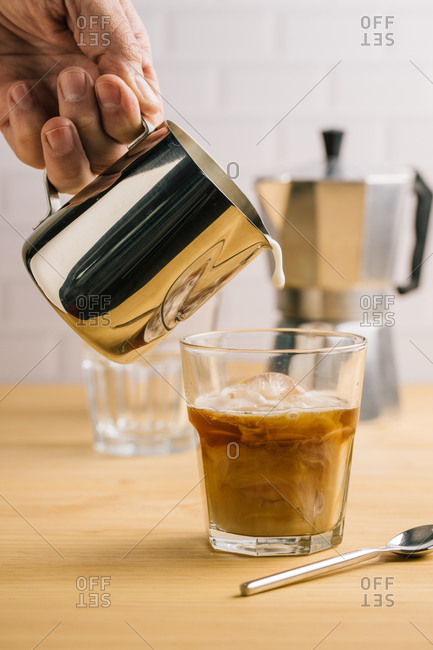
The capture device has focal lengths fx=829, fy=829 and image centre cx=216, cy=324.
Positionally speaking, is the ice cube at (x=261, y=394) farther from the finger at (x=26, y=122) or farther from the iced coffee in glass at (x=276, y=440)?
the finger at (x=26, y=122)

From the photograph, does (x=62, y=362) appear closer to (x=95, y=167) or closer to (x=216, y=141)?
(x=216, y=141)

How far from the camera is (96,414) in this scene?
913 millimetres

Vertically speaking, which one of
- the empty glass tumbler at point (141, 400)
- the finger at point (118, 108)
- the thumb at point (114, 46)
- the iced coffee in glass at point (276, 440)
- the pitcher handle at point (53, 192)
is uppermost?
the thumb at point (114, 46)

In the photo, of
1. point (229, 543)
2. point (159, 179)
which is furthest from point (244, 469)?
point (159, 179)

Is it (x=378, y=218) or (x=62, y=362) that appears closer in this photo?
(x=378, y=218)

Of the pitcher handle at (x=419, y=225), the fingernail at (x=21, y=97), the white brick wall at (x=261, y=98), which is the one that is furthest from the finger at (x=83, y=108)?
the white brick wall at (x=261, y=98)

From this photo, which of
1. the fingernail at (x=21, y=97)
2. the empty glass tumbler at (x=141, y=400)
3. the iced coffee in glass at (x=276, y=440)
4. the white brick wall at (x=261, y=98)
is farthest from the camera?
the white brick wall at (x=261, y=98)

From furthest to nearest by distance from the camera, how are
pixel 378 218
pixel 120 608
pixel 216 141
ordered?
1. pixel 216 141
2. pixel 378 218
3. pixel 120 608

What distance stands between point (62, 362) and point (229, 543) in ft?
3.02

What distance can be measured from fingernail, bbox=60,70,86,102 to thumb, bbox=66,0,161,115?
0.14 ft

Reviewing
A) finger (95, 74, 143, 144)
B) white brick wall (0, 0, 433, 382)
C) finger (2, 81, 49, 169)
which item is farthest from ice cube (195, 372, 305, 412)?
white brick wall (0, 0, 433, 382)

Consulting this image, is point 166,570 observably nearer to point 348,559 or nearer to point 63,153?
point 348,559

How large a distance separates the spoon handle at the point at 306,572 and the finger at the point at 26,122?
478 millimetres

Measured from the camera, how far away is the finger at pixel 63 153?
27.8 inches
